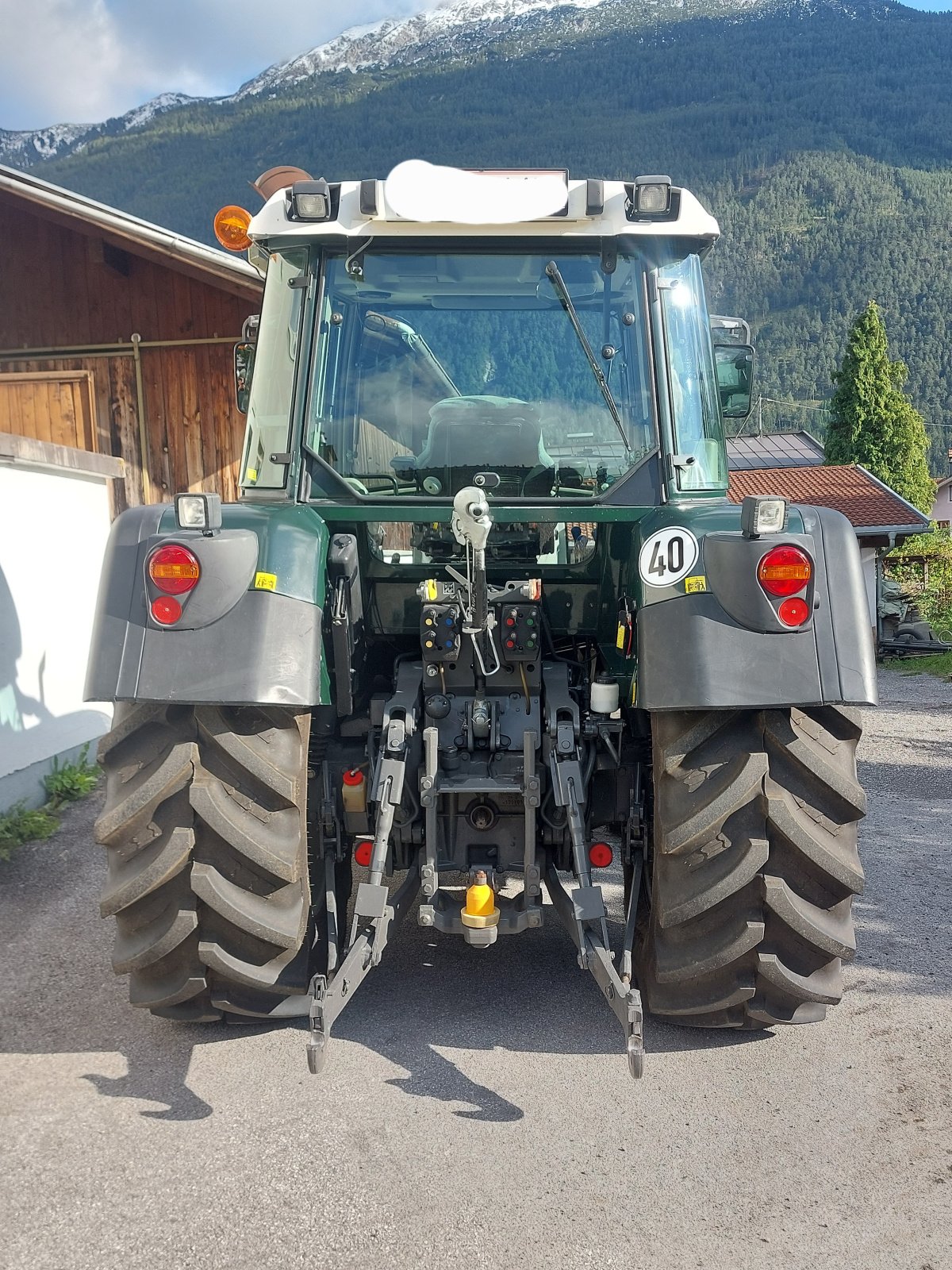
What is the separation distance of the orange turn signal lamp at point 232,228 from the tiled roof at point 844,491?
21408mm

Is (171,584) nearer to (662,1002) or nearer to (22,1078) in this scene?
(22,1078)

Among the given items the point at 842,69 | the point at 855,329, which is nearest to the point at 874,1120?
the point at 855,329

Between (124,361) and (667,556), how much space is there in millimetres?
8648

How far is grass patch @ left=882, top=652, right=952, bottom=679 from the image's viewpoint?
1723 centimetres

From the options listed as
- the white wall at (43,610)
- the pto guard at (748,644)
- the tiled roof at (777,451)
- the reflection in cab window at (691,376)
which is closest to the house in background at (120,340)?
the white wall at (43,610)

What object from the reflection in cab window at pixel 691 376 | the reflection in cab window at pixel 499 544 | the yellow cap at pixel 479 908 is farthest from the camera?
Result: the reflection in cab window at pixel 499 544

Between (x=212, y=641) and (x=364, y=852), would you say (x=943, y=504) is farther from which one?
(x=212, y=641)

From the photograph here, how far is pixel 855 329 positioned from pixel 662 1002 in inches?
1600

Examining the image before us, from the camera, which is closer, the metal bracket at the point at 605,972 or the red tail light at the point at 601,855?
the metal bracket at the point at 605,972

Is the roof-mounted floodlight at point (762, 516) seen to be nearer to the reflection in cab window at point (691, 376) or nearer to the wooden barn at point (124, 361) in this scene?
the reflection in cab window at point (691, 376)

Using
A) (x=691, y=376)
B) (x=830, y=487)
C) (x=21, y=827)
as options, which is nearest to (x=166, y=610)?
(x=691, y=376)

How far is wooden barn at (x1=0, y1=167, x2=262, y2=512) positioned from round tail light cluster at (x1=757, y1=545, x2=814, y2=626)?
8179 mm

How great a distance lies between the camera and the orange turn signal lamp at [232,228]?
4766mm

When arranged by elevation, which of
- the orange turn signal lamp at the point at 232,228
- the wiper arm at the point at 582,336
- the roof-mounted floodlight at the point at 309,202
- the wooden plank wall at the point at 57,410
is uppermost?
the wooden plank wall at the point at 57,410
